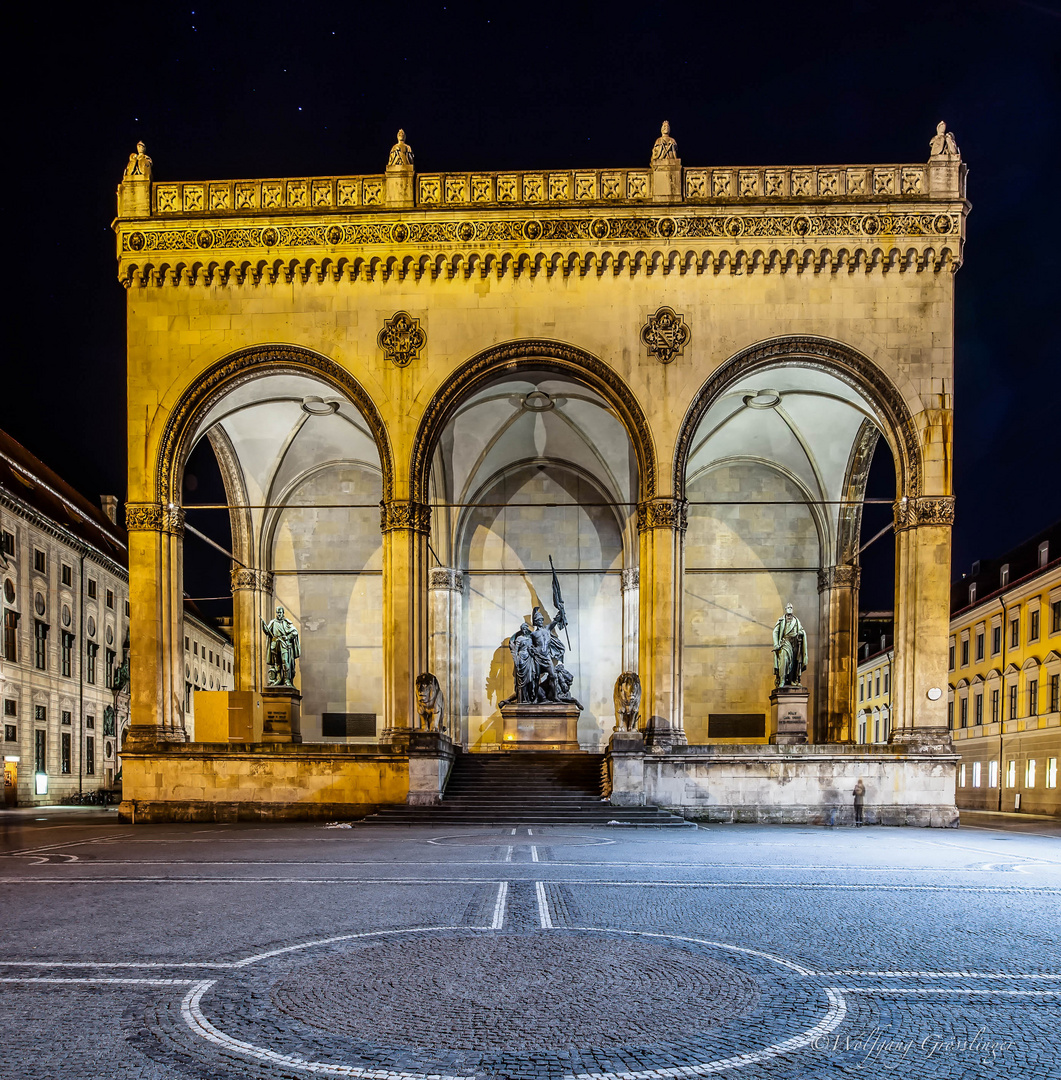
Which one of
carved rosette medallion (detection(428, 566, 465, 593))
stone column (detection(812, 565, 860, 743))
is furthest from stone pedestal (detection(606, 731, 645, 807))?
carved rosette medallion (detection(428, 566, 465, 593))

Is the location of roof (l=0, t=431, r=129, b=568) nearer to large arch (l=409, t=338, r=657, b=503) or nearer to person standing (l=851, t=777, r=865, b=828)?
large arch (l=409, t=338, r=657, b=503)

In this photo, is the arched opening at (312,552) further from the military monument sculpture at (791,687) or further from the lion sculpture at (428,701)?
the military monument sculpture at (791,687)

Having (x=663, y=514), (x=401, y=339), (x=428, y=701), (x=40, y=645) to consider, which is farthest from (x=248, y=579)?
(x=663, y=514)

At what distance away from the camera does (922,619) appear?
73.3 feet

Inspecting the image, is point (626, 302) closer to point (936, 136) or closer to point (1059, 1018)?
point (936, 136)

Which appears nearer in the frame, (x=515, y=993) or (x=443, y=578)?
(x=515, y=993)

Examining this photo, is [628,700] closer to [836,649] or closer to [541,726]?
[541,726]

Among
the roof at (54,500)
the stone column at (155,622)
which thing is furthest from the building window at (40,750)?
the stone column at (155,622)

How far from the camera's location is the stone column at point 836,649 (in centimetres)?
3011

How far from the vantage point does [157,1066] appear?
477cm

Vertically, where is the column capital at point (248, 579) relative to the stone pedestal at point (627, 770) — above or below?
above

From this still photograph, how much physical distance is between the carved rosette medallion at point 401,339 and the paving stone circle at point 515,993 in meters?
17.5

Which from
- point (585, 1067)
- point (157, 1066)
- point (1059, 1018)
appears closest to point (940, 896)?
point (1059, 1018)

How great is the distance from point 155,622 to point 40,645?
18120mm
